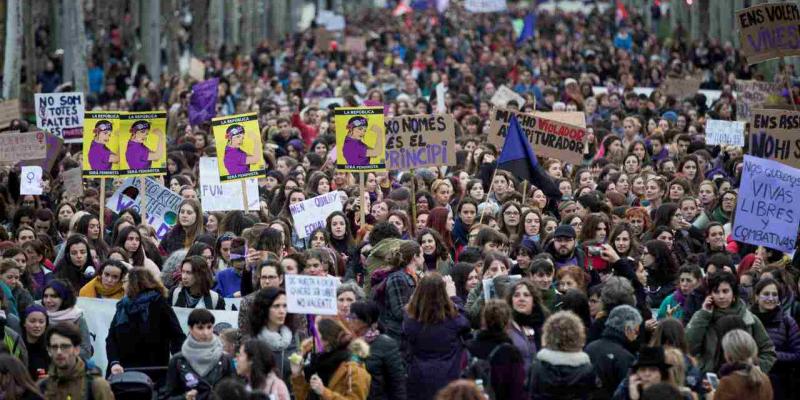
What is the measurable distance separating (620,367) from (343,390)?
1501 mm

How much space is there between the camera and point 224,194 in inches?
704

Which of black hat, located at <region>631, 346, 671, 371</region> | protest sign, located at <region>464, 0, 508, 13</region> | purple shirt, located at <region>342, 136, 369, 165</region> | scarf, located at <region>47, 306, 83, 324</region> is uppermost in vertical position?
protest sign, located at <region>464, 0, 508, 13</region>

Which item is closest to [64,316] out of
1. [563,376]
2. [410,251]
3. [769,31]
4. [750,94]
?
[410,251]

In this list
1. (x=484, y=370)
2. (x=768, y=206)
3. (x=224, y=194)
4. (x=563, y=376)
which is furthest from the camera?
(x=224, y=194)

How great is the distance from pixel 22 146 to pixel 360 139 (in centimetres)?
439

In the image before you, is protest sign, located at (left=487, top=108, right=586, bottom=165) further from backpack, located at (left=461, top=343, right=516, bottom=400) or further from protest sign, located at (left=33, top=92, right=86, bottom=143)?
backpack, located at (left=461, top=343, right=516, bottom=400)

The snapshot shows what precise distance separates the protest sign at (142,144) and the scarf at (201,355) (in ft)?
21.2

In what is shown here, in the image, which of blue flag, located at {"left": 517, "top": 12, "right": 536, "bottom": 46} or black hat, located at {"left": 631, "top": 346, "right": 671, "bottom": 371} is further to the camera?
blue flag, located at {"left": 517, "top": 12, "right": 536, "bottom": 46}

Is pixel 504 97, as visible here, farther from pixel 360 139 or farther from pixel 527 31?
pixel 527 31

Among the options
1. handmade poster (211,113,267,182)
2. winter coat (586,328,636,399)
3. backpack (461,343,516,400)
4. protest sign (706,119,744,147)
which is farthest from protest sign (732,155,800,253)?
protest sign (706,119,744,147)

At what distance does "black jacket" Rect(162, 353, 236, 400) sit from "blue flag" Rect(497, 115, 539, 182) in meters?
6.92

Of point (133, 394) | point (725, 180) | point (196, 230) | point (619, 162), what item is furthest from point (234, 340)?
point (619, 162)

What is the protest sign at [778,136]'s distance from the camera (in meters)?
15.7

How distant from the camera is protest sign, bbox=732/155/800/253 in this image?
13664mm
